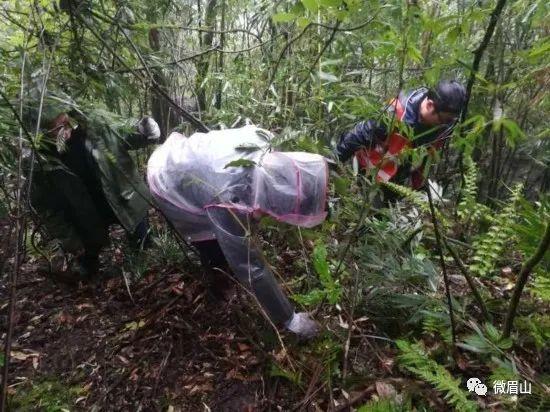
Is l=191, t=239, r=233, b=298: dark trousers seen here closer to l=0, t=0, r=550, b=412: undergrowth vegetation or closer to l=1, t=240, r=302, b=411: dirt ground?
l=1, t=240, r=302, b=411: dirt ground

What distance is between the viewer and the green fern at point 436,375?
1.53m

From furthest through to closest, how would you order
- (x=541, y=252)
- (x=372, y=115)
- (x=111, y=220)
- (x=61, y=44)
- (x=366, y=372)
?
1. (x=111, y=220)
2. (x=61, y=44)
3. (x=366, y=372)
4. (x=372, y=115)
5. (x=541, y=252)

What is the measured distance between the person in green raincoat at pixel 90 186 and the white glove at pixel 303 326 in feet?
5.13

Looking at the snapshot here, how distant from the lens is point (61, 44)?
3018mm

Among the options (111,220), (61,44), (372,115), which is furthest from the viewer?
(111,220)

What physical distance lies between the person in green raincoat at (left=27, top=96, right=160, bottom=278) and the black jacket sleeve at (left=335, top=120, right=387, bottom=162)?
1579 millimetres

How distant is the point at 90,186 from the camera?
353cm

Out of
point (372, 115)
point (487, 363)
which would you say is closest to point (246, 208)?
point (372, 115)

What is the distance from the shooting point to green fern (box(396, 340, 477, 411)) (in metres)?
1.53

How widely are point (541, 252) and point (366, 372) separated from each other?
3.48 ft

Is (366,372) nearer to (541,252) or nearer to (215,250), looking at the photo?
(541,252)

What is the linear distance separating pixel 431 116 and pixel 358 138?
1.76 ft

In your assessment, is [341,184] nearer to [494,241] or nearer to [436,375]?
[494,241]

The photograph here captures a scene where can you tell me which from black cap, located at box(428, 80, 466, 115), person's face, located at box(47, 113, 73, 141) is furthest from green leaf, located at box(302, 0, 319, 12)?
person's face, located at box(47, 113, 73, 141)
